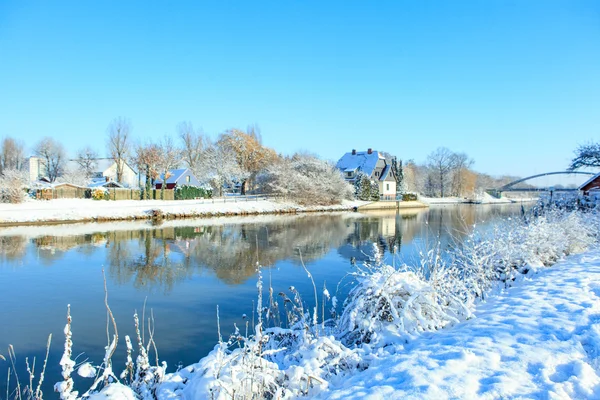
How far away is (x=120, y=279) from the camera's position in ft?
34.2

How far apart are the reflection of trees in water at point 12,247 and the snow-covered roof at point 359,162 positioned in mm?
40430

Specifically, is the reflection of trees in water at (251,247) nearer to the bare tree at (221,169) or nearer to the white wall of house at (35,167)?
the bare tree at (221,169)

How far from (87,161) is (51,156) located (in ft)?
20.7

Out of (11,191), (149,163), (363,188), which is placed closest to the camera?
(11,191)

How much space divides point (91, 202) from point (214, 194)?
16.9 m

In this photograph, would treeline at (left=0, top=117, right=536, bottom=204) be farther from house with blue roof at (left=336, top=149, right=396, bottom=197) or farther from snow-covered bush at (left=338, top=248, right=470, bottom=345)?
snow-covered bush at (left=338, top=248, right=470, bottom=345)

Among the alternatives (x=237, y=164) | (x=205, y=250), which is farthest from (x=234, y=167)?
(x=205, y=250)

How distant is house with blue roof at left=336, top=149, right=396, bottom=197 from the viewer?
53219 mm

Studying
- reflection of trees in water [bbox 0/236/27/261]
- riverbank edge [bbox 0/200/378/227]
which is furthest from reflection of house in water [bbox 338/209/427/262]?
riverbank edge [bbox 0/200/378/227]

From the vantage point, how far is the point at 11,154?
61.5 m

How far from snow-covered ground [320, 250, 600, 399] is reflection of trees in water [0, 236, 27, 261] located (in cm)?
1436

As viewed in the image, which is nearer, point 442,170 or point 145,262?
point 145,262

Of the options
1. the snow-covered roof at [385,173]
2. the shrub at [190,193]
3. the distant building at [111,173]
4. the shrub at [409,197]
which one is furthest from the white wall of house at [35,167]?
the shrub at [409,197]

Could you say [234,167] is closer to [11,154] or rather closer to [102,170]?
[102,170]
